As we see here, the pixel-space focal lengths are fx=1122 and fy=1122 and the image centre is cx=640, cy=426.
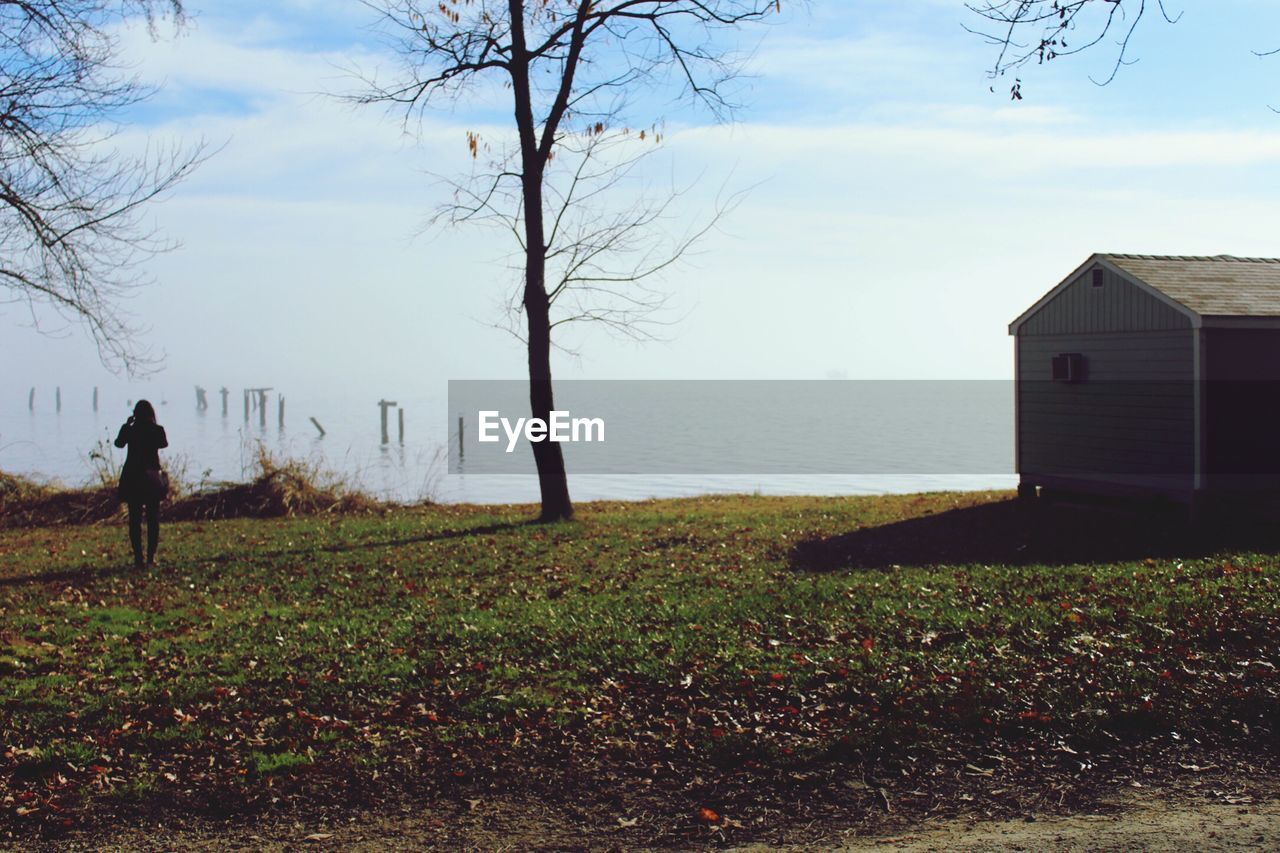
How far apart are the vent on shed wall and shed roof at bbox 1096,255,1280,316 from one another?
189cm

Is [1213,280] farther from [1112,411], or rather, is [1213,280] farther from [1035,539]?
[1035,539]

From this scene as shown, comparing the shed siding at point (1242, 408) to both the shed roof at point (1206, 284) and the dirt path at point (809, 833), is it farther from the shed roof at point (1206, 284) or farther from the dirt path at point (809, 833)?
the dirt path at point (809, 833)

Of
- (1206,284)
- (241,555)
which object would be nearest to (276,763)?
(241,555)

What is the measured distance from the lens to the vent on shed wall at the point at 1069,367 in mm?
20891

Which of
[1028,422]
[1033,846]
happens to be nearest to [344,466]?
[1028,422]

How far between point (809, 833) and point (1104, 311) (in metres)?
16.6

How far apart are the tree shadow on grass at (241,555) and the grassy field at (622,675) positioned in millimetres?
95

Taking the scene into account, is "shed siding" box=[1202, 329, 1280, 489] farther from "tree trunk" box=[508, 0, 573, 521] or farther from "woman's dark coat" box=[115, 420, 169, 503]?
"woman's dark coat" box=[115, 420, 169, 503]

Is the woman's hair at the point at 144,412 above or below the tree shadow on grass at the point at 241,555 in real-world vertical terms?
above

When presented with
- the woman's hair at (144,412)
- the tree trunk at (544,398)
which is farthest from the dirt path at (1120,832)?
the tree trunk at (544,398)

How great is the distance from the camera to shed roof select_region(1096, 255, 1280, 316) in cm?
1866

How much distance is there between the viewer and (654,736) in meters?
7.57

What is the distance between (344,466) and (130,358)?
682cm

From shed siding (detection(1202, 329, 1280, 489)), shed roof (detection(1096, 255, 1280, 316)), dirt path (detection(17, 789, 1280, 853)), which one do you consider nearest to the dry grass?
shed roof (detection(1096, 255, 1280, 316))
